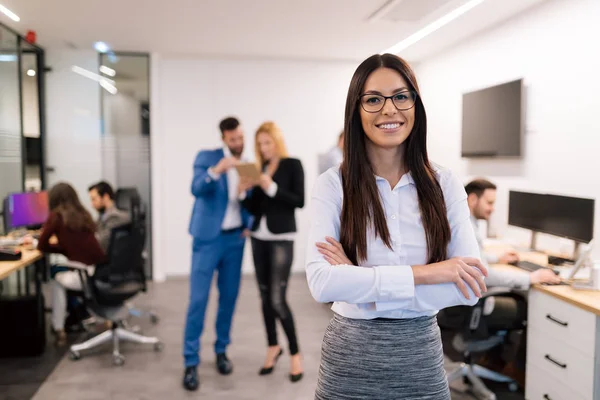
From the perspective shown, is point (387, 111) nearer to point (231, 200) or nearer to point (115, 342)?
point (231, 200)

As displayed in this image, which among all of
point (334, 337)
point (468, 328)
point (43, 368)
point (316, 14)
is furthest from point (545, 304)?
point (43, 368)

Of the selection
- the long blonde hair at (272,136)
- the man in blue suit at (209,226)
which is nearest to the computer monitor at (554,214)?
the long blonde hair at (272,136)

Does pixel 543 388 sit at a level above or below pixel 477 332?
below

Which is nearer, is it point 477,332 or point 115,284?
point 477,332

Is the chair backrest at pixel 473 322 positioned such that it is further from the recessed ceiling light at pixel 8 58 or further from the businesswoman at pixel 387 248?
the recessed ceiling light at pixel 8 58

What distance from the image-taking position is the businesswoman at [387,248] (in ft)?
4.10

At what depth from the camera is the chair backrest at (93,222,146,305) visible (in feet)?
11.8

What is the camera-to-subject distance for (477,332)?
300 cm

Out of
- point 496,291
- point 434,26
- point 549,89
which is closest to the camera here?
point 496,291

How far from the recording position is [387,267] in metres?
1.22

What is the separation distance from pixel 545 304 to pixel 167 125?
4.74m

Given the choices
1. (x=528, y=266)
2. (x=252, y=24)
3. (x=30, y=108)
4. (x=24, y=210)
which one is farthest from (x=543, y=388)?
(x=30, y=108)

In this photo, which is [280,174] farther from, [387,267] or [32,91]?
[32,91]

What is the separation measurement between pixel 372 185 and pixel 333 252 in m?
0.19
